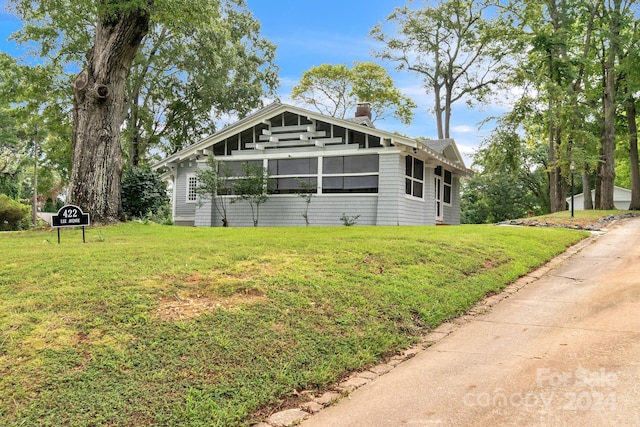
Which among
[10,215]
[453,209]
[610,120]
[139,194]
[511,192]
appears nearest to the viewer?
[139,194]

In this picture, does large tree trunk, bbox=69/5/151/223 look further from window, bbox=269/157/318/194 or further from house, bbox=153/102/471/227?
window, bbox=269/157/318/194

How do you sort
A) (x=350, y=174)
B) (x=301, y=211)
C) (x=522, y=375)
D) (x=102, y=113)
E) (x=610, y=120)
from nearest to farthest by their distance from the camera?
(x=522, y=375) < (x=102, y=113) < (x=350, y=174) < (x=301, y=211) < (x=610, y=120)

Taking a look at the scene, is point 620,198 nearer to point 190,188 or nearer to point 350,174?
point 350,174

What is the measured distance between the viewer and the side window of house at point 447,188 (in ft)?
70.7

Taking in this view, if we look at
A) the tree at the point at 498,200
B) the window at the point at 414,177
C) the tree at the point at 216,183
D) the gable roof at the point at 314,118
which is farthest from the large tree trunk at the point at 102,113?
the tree at the point at 498,200

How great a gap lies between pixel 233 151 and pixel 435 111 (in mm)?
20975

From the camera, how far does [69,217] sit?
25.5 feet

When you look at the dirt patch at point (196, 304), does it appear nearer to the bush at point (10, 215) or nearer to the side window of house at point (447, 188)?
the side window of house at point (447, 188)

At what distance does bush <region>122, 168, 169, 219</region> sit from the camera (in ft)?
63.9

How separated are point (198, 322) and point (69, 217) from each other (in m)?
4.77

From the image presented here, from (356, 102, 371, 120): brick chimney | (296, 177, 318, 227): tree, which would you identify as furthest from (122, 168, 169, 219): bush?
(356, 102, 371, 120): brick chimney

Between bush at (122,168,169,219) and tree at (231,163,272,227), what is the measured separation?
14.2 ft

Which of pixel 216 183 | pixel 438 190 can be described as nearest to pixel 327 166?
pixel 216 183

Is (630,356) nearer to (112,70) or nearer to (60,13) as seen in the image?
(112,70)
